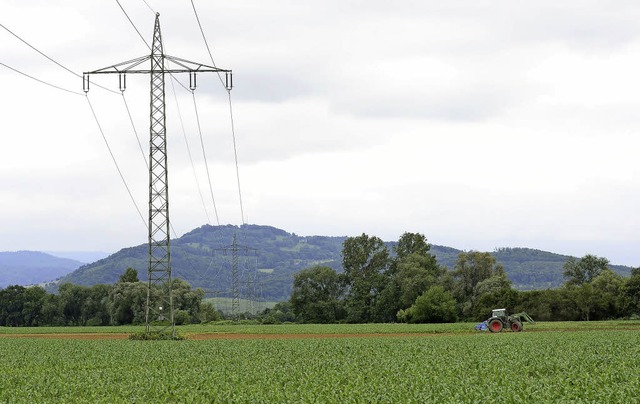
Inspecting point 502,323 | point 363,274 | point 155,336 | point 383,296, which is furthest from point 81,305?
point 502,323

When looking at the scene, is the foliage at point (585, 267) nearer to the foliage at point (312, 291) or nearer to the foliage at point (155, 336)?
the foliage at point (312, 291)

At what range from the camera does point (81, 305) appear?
165m

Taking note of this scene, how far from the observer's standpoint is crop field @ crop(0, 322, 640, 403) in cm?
2711

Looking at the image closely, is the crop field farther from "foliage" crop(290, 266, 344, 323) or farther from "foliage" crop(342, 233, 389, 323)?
"foliage" crop(290, 266, 344, 323)

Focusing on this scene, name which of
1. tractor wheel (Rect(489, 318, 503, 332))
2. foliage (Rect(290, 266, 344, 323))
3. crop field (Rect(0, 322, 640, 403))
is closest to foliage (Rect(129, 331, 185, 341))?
crop field (Rect(0, 322, 640, 403))

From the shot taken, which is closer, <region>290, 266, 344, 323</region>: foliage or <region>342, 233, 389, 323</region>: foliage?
<region>342, 233, 389, 323</region>: foliage

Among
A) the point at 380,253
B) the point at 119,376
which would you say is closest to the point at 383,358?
the point at 119,376

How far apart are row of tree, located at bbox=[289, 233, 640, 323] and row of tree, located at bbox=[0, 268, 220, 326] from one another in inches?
864

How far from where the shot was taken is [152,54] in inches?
2450

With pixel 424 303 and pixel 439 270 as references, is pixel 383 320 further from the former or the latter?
pixel 424 303

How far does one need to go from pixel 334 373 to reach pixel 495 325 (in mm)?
48562

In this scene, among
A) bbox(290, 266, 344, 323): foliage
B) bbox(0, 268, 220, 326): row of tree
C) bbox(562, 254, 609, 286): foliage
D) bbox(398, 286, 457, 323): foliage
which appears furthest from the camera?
bbox(562, 254, 609, 286): foliage

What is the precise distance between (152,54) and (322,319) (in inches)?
3555

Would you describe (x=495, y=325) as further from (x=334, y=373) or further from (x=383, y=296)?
(x=383, y=296)
